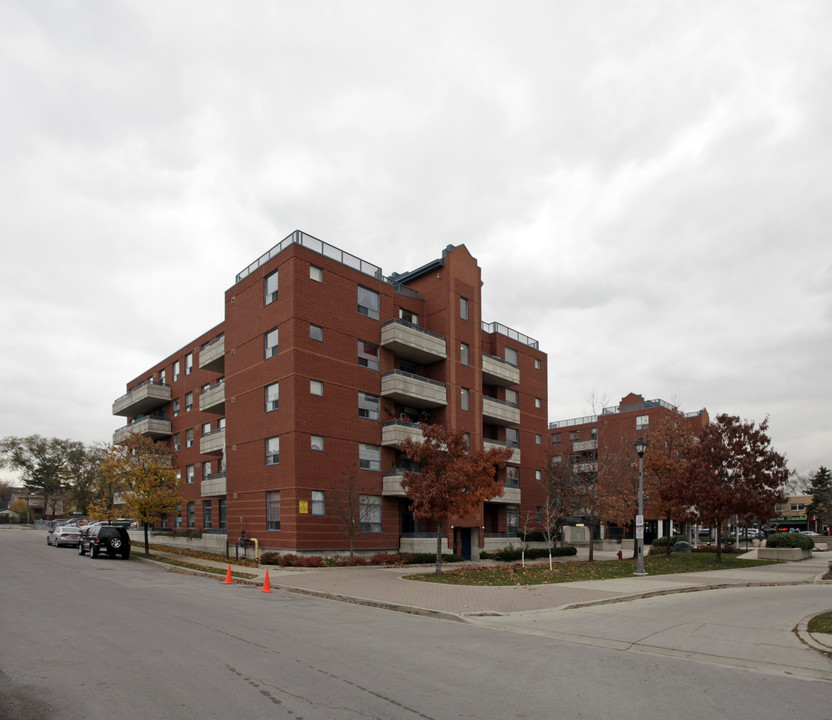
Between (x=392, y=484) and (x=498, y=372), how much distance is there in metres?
13.7

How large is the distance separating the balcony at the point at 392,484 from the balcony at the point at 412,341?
706cm

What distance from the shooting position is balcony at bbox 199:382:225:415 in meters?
37.3

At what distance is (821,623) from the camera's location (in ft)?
40.6

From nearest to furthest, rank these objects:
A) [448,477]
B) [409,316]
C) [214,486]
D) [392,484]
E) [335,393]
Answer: [448,477] < [335,393] < [392,484] < [214,486] < [409,316]

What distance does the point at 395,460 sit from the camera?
35031 millimetres

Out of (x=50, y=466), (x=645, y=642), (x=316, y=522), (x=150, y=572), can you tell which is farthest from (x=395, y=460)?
(x=50, y=466)

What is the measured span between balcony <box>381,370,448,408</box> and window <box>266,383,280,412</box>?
237 inches

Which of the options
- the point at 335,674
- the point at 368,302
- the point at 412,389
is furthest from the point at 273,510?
the point at 335,674

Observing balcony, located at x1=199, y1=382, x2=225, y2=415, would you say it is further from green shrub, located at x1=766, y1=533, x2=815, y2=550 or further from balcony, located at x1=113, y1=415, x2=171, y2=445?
green shrub, located at x1=766, y1=533, x2=815, y2=550

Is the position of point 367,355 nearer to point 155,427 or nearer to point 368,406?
point 368,406

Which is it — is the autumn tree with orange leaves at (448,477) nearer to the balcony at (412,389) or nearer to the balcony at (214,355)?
the balcony at (412,389)

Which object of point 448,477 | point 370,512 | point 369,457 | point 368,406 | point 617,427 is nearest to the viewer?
point 448,477

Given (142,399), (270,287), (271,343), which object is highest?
(270,287)

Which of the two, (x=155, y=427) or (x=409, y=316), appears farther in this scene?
(x=155, y=427)
